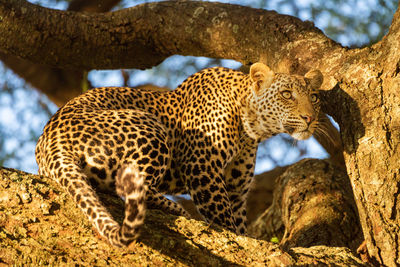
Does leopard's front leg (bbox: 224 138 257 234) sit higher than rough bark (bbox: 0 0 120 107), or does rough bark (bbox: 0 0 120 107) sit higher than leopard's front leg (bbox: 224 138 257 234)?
rough bark (bbox: 0 0 120 107)

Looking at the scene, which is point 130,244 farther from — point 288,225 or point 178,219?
point 288,225

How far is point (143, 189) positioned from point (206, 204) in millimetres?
2731

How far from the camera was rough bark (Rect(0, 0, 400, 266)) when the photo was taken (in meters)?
5.17

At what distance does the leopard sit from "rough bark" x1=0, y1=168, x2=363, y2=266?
0.89 ft

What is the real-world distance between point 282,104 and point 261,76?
44cm

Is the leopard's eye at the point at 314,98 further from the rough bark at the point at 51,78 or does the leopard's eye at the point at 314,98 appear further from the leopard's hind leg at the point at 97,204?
the rough bark at the point at 51,78

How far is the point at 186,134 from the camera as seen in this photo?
21.6 ft

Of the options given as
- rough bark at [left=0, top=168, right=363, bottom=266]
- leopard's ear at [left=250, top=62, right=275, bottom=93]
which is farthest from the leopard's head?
rough bark at [left=0, top=168, right=363, bottom=266]

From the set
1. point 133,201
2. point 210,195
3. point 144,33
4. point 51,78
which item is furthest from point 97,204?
point 51,78

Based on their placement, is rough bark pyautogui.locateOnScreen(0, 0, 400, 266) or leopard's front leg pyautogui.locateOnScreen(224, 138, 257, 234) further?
leopard's front leg pyautogui.locateOnScreen(224, 138, 257, 234)

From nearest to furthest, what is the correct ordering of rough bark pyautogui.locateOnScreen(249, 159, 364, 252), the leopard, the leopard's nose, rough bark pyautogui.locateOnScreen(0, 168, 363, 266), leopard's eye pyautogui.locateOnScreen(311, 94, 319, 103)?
1. rough bark pyautogui.locateOnScreen(0, 168, 363, 266)
2. the leopard
3. the leopard's nose
4. leopard's eye pyautogui.locateOnScreen(311, 94, 319, 103)
5. rough bark pyautogui.locateOnScreen(249, 159, 364, 252)

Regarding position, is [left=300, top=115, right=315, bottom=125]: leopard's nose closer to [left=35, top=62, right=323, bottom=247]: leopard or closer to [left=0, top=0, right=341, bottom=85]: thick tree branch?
[left=35, top=62, right=323, bottom=247]: leopard

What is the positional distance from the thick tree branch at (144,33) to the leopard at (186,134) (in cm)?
95

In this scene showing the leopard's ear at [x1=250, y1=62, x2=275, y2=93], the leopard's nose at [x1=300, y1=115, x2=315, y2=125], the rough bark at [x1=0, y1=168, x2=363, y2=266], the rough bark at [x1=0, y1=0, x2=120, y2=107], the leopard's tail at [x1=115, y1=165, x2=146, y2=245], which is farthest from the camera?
the rough bark at [x1=0, y1=0, x2=120, y2=107]
